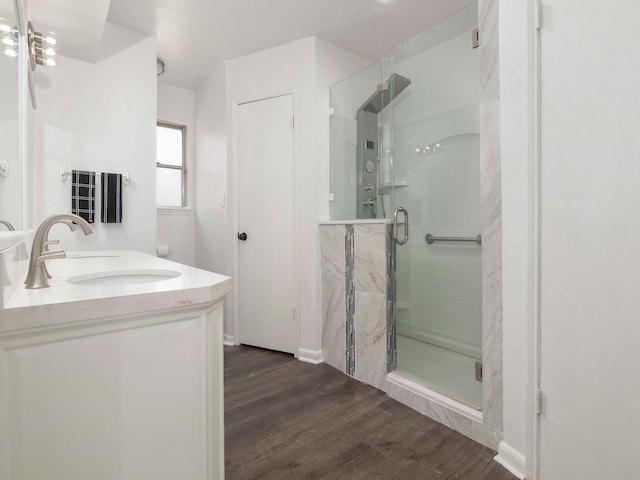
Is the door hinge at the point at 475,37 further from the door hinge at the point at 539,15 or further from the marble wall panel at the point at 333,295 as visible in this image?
the marble wall panel at the point at 333,295

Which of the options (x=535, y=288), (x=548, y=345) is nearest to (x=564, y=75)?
(x=535, y=288)

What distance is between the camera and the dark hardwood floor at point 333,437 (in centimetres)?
142

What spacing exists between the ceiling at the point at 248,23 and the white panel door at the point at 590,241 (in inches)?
57.5

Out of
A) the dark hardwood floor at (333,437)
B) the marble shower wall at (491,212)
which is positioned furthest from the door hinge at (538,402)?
the dark hardwood floor at (333,437)

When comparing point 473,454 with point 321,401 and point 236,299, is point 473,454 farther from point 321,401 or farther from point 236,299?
point 236,299

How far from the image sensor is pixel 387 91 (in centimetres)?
227

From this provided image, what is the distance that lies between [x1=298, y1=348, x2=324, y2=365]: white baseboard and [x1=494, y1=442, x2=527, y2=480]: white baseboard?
1.42 m

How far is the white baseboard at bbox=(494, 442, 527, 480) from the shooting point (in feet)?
4.43

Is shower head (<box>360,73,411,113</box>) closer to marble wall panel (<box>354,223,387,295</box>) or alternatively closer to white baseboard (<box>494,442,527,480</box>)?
marble wall panel (<box>354,223,387,295</box>)

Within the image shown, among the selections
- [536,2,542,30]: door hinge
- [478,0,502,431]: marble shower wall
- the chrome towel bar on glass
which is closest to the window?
the chrome towel bar on glass

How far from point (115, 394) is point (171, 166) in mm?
3201

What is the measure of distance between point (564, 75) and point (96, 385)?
5.71 ft

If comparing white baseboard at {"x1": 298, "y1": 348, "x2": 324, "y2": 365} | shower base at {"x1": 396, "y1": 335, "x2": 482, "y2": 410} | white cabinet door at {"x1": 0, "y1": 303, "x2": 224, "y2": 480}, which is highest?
white cabinet door at {"x1": 0, "y1": 303, "x2": 224, "y2": 480}

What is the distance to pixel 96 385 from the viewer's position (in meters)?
0.78
